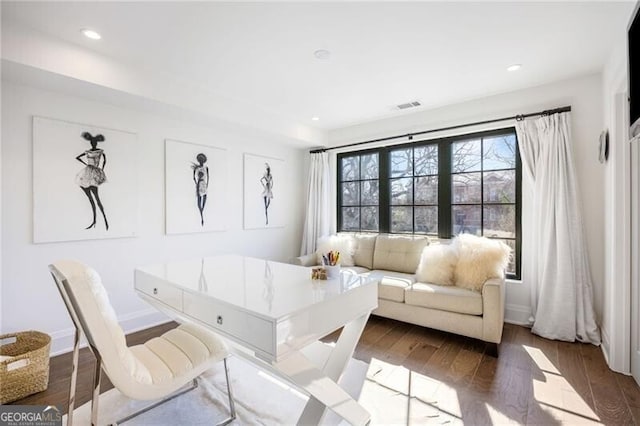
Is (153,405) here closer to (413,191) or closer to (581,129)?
→ (413,191)

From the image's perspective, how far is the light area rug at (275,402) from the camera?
5.64 ft

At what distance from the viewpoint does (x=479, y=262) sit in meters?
2.75

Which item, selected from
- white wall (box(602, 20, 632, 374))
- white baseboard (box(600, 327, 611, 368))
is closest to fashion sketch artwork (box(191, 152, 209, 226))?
white wall (box(602, 20, 632, 374))

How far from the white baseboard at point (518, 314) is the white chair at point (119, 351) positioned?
3025 mm

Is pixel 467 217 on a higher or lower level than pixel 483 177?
lower

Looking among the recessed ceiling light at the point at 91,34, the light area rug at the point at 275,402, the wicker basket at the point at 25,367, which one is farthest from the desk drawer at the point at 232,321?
the recessed ceiling light at the point at 91,34

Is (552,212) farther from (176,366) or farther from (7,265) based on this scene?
(7,265)

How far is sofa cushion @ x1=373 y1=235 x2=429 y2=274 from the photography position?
3.54 meters

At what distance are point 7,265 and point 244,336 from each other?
97.9 inches

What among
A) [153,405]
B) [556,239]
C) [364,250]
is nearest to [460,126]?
[556,239]

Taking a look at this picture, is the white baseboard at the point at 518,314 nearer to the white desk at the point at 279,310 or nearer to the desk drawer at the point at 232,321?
the white desk at the point at 279,310

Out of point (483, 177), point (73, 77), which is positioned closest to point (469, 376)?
point (483, 177)

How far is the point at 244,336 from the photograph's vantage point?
118 centimetres

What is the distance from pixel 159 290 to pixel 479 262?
2.64 m
